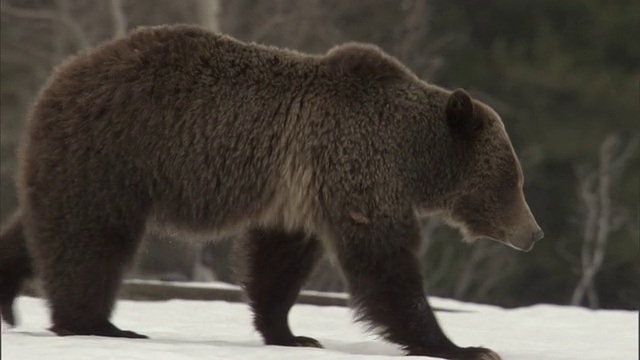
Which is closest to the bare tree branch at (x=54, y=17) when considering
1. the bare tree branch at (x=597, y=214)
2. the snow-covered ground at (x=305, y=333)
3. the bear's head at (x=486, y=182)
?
the bare tree branch at (x=597, y=214)

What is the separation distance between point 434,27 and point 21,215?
2099 centimetres

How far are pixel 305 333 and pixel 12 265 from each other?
8.29ft

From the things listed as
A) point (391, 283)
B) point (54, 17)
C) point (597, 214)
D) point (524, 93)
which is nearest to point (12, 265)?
point (391, 283)

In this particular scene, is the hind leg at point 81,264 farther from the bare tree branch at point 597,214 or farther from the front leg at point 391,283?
the bare tree branch at point 597,214

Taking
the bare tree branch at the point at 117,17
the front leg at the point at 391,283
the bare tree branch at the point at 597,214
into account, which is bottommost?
the front leg at the point at 391,283

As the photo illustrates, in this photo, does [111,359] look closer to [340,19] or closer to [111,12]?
[111,12]

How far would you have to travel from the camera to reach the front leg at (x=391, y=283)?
296 inches

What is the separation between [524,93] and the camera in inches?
1063

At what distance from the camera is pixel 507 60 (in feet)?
88.0

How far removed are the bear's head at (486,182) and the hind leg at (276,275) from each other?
35.4 inches

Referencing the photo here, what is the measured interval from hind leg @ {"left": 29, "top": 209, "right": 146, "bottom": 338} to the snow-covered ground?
204mm

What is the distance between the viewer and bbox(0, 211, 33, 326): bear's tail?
26.6 feet

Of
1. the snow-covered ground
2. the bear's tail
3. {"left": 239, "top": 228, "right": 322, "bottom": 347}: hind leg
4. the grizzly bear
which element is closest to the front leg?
the grizzly bear

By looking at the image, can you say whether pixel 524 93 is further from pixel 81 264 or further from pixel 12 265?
pixel 81 264
